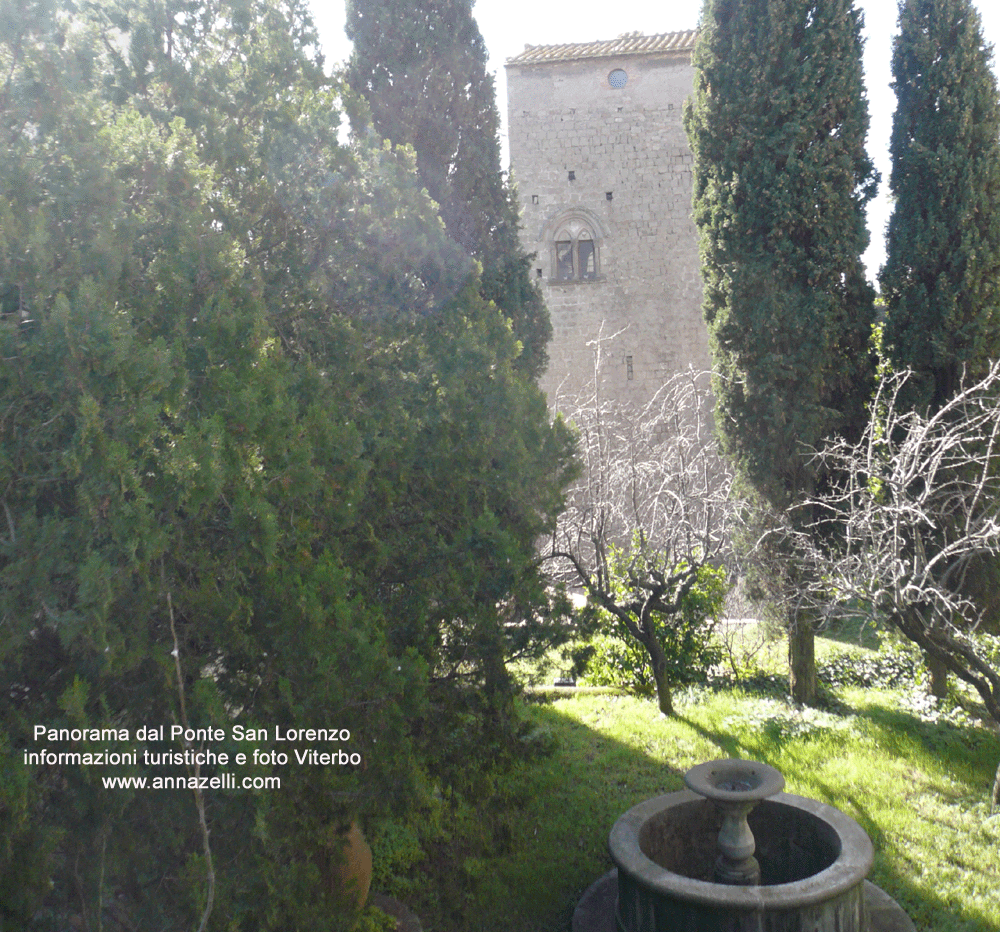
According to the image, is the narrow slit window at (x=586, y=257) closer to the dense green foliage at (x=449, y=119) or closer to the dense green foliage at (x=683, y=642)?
the dense green foliage at (x=449, y=119)

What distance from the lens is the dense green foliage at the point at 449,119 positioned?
6.14 meters

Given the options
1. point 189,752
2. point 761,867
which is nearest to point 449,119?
point 189,752

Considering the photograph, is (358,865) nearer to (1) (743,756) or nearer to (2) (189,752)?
(2) (189,752)

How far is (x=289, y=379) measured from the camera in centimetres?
294

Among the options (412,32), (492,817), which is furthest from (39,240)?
(412,32)

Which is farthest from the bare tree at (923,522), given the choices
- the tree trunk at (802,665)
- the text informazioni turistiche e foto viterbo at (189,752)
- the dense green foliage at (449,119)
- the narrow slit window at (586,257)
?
the narrow slit window at (586,257)

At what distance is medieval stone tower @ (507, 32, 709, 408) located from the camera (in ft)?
43.1

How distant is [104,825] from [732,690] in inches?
226

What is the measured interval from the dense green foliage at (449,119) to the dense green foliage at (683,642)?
2580 mm

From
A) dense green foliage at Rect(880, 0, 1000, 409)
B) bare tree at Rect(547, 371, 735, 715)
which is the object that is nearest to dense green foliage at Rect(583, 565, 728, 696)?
bare tree at Rect(547, 371, 735, 715)

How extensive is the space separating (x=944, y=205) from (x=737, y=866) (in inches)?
219

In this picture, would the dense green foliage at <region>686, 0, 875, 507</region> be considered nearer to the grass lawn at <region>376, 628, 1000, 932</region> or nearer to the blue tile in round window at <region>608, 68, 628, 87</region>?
the grass lawn at <region>376, 628, 1000, 932</region>

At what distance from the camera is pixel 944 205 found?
6.36 metres

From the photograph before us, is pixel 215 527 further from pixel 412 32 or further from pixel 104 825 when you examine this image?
pixel 412 32
